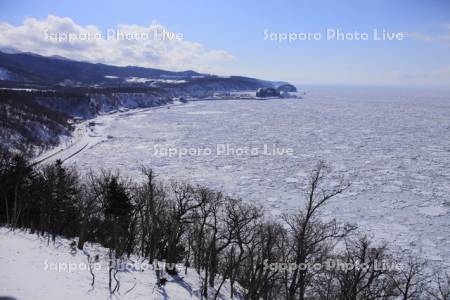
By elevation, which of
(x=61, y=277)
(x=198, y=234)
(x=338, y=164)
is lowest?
(x=198, y=234)

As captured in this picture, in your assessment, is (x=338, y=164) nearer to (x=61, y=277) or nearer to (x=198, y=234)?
(x=198, y=234)

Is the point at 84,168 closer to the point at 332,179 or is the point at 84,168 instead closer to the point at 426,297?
the point at 332,179

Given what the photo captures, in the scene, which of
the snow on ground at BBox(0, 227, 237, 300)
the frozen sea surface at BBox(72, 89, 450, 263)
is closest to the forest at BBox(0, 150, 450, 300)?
the snow on ground at BBox(0, 227, 237, 300)

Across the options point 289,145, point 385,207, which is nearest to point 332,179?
point 385,207

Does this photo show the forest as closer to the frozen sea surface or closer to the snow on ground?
the snow on ground

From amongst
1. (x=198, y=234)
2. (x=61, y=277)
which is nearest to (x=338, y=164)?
(x=198, y=234)

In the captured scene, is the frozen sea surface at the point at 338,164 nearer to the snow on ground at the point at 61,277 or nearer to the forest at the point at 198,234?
the forest at the point at 198,234
